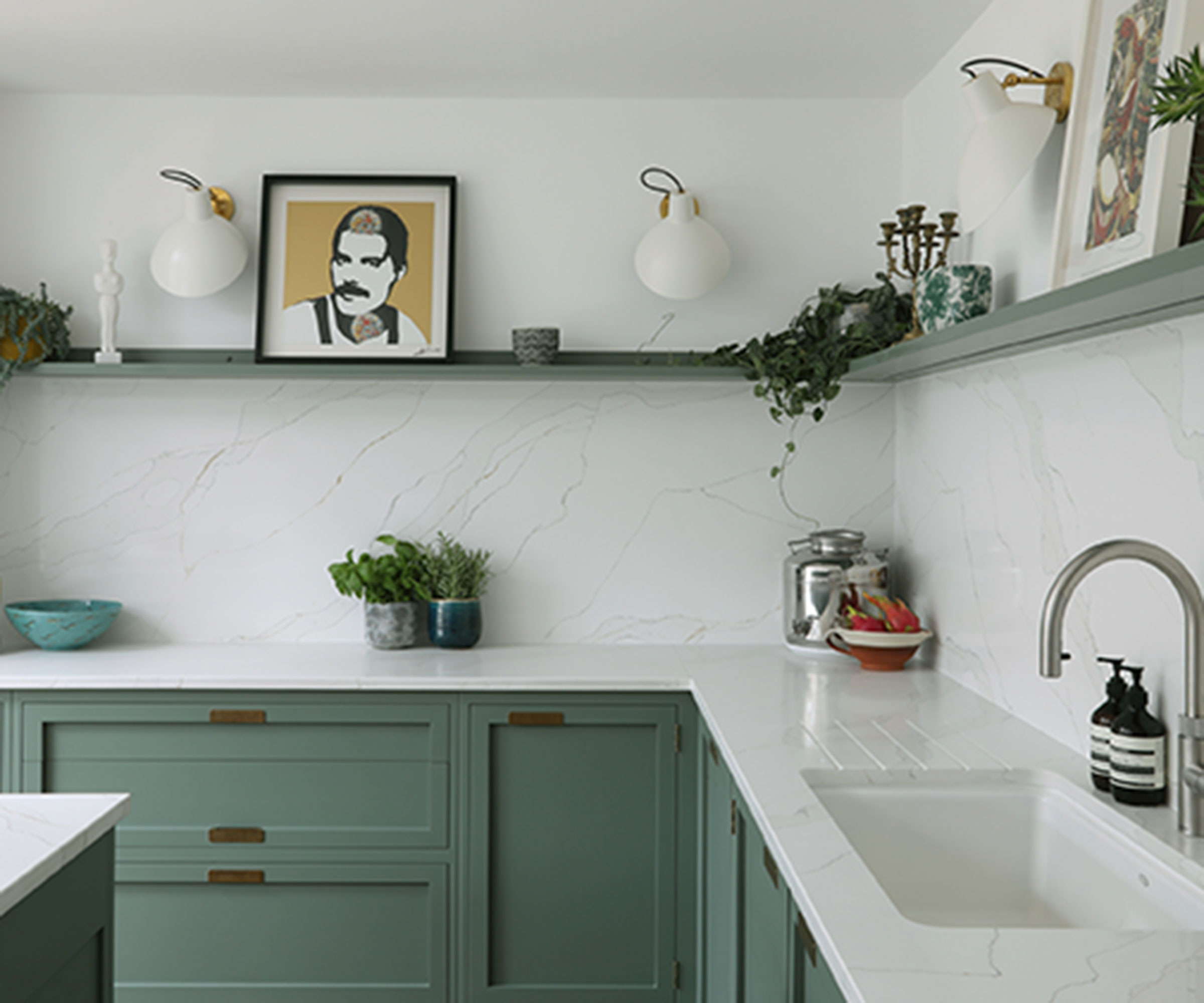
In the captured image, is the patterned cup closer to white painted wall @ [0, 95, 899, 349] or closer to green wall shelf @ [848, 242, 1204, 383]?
white painted wall @ [0, 95, 899, 349]

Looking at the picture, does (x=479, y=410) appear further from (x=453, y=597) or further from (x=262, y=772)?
(x=262, y=772)

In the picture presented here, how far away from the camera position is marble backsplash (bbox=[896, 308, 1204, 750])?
1.68 meters

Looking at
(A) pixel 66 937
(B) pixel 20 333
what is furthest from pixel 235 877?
(B) pixel 20 333

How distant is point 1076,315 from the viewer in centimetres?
165

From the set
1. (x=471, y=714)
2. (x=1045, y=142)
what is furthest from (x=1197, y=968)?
(x=471, y=714)

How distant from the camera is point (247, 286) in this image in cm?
311

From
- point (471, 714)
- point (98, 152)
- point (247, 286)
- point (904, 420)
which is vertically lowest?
point (471, 714)

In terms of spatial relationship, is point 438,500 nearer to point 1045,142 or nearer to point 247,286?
point 247,286

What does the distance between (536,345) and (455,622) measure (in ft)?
2.56

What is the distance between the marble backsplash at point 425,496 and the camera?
3094mm

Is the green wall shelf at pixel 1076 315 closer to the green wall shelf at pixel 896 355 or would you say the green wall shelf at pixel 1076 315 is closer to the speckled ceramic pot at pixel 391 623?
the green wall shelf at pixel 896 355

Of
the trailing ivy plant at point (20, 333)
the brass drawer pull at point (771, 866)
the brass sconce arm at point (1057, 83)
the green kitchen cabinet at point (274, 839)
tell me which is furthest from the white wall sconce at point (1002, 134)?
the trailing ivy plant at point (20, 333)

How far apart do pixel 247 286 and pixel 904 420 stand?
1928 millimetres

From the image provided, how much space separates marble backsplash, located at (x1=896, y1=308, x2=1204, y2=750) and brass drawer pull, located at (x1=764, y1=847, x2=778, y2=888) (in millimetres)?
661
